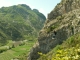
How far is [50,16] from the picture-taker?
6150 cm

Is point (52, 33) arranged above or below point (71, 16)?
below

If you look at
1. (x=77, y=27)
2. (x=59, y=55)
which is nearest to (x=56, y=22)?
(x=77, y=27)

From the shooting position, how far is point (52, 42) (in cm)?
4984

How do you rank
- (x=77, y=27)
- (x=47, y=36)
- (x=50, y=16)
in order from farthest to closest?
(x=50, y=16) < (x=47, y=36) < (x=77, y=27)

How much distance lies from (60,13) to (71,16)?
11.0 metres

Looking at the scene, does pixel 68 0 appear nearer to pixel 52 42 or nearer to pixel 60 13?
pixel 60 13

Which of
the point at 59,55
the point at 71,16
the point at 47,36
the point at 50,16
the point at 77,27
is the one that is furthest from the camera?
the point at 50,16

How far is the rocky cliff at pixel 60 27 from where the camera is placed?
148 ft

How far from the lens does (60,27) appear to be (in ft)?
159

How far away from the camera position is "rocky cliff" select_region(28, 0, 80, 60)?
45031 millimetres

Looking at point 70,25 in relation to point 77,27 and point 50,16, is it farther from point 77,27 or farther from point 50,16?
point 50,16

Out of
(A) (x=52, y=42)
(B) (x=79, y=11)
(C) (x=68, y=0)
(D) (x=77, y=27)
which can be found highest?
(C) (x=68, y=0)

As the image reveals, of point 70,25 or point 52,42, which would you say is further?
point 52,42

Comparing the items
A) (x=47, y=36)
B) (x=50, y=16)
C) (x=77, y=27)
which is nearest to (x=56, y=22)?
(x=47, y=36)
